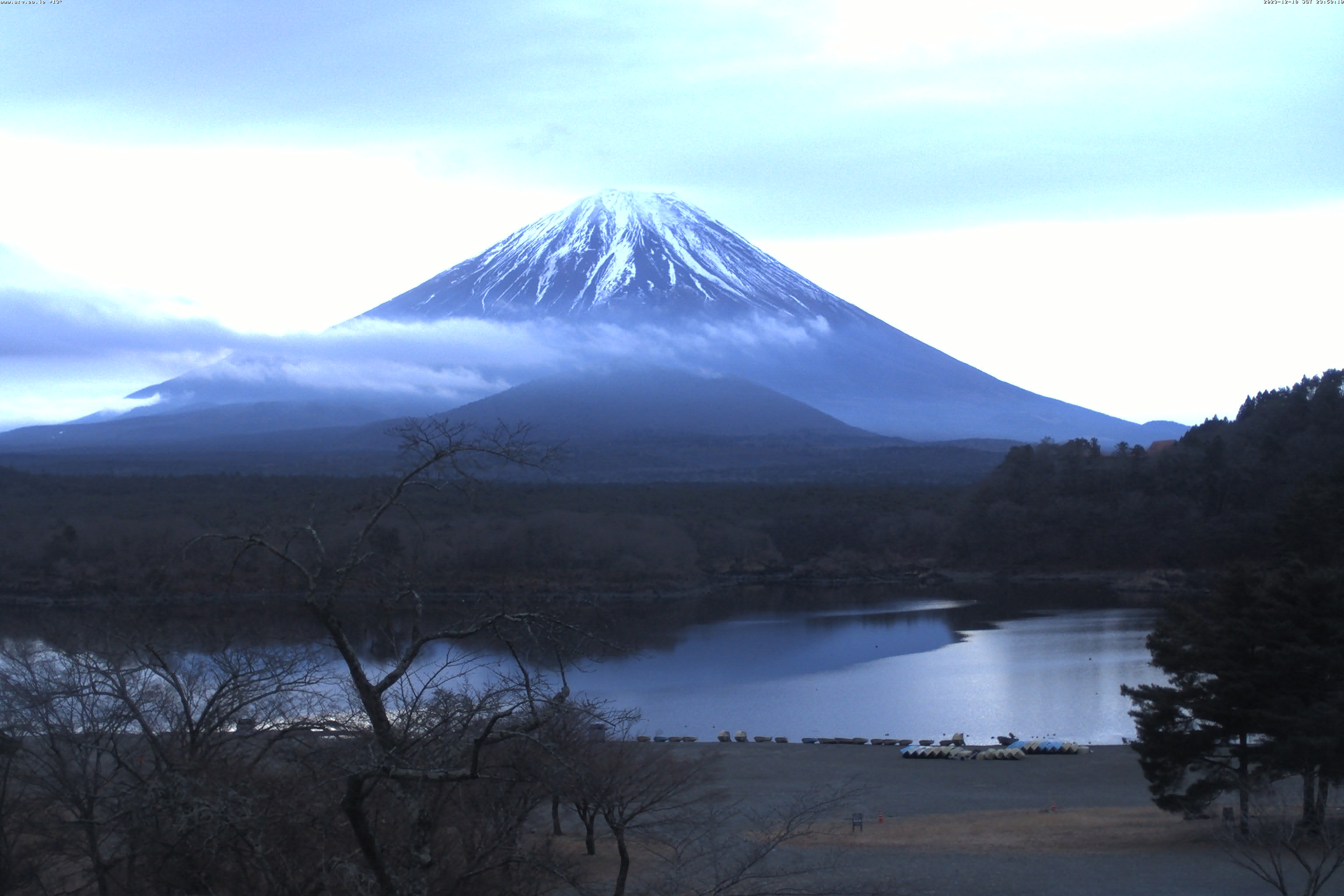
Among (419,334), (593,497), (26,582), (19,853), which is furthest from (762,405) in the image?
(19,853)

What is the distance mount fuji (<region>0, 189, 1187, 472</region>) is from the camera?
369 ft

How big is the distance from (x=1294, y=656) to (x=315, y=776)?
386 inches

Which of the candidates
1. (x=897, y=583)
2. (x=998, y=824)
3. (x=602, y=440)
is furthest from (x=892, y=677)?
(x=602, y=440)

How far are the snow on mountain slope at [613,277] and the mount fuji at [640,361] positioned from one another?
7.3 inches

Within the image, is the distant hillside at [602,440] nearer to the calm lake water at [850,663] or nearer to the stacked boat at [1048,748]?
the calm lake water at [850,663]

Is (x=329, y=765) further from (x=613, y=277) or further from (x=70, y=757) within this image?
(x=613, y=277)

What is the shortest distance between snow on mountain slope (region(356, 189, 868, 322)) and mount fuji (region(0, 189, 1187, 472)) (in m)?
0.18

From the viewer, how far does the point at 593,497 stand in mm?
59312

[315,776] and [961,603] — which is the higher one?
[315,776]

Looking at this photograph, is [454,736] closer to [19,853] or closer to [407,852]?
[407,852]

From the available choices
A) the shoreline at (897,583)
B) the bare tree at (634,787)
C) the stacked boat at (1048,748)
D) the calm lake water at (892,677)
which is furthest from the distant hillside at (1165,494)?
the bare tree at (634,787)

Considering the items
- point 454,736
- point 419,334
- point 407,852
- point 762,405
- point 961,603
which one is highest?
point 419,334

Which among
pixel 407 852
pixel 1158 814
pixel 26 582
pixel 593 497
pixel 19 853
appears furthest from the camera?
pixel 593 497

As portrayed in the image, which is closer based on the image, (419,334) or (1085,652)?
(1085,652)
